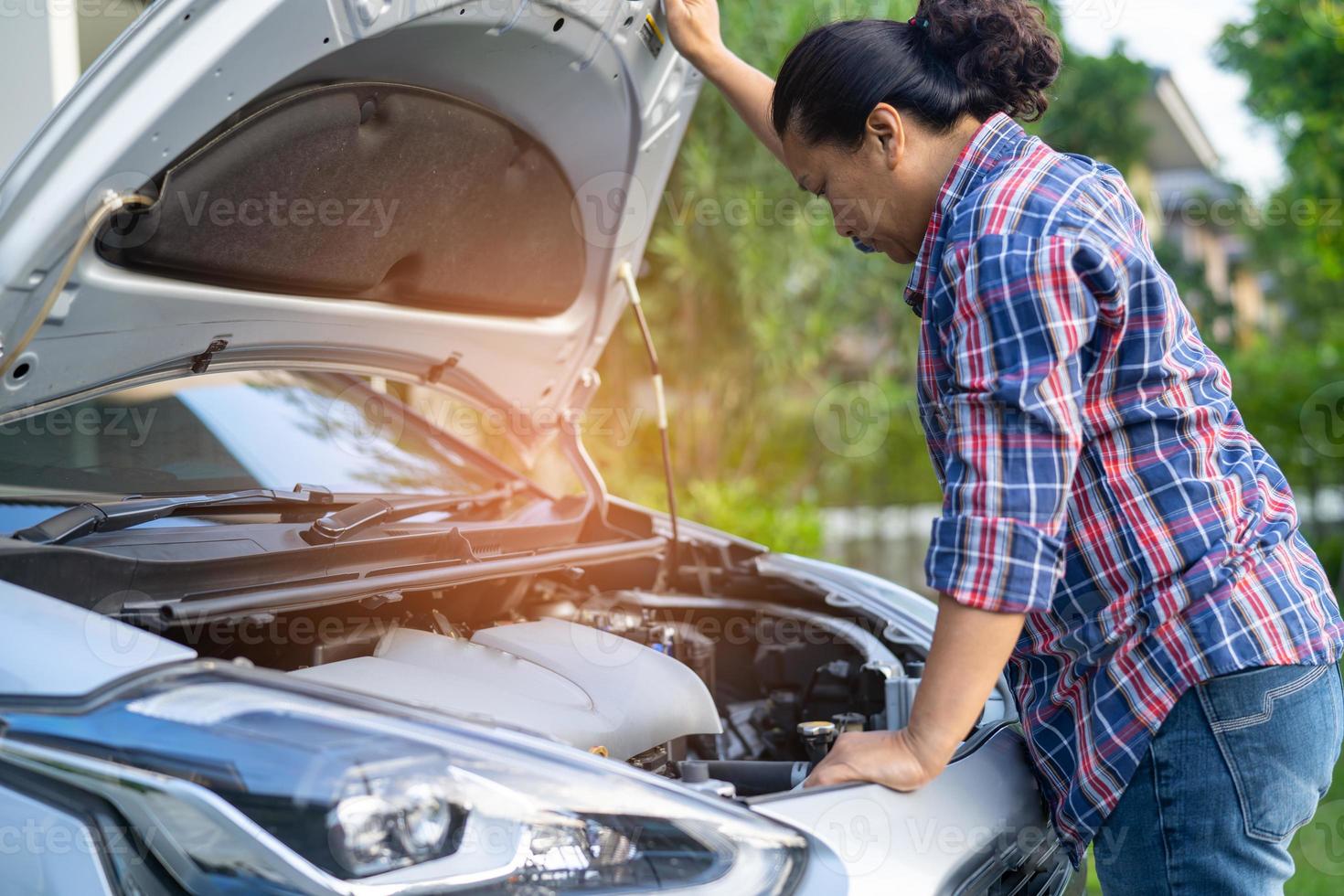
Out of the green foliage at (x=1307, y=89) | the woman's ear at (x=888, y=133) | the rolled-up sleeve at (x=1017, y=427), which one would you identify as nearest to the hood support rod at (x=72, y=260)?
the woman's ear at (x=888, y=133)

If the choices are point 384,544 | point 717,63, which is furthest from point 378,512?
point 717,63

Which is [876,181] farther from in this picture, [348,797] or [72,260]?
[72,260]

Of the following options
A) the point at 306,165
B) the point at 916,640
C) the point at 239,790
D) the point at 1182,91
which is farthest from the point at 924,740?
the point at 1182,91

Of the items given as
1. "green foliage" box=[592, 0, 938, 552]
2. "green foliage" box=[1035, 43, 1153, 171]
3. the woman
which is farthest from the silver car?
"green foliage" box=[1035, 43, 1153, 171]

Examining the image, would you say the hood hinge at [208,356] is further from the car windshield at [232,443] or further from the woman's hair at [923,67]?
the woman's hair at [923,67]

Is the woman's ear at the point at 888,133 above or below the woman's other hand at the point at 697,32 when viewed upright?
below

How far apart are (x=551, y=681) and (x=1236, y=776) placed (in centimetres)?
105

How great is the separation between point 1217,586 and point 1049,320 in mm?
409

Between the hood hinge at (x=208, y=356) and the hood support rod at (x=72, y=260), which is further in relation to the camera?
the hood hinge at (x=208, y=356)

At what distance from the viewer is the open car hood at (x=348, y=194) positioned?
5.02 ft

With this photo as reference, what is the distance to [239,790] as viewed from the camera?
1.16m

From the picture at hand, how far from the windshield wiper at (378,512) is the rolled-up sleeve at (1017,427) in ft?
3.61

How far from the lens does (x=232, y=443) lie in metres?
2.26

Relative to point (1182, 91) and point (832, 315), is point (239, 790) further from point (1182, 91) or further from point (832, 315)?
point (1182, 91)
